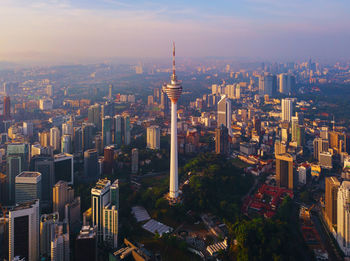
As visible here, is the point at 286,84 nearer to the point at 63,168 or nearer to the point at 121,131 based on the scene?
the point at 121,131

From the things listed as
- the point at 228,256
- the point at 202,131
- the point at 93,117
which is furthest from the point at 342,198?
the point at 93,117

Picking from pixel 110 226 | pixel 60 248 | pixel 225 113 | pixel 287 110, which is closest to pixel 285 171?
pixel 110 226

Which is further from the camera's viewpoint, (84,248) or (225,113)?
(225,113)

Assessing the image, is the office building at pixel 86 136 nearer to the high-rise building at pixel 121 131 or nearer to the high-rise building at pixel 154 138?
the high-rise building at pixel 121 131

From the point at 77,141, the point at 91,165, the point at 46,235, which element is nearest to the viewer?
the point at 46,235

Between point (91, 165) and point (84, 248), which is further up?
point (91, 165)

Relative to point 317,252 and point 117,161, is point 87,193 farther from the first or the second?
point 317,252

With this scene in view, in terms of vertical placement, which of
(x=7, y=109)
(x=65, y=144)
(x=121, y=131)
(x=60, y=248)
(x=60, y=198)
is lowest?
(x=60, y=248)

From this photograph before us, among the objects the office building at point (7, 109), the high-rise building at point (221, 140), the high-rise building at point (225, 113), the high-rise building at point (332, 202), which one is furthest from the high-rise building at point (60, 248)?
the office building at point (7, 109)
